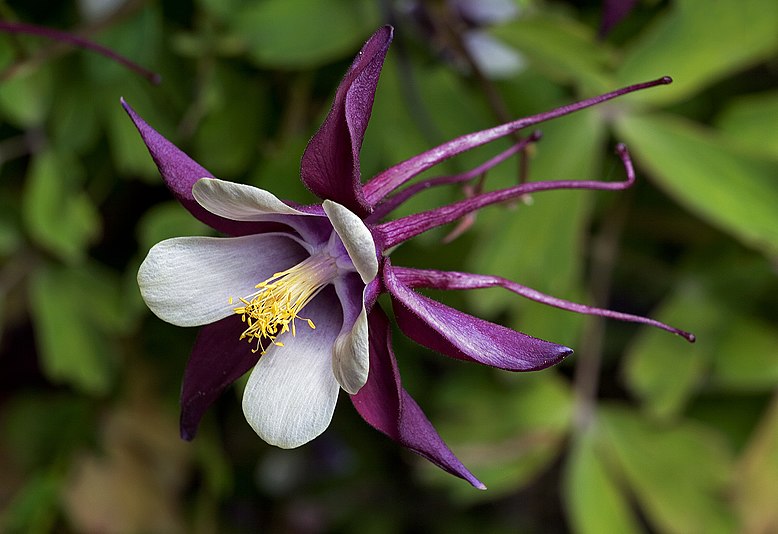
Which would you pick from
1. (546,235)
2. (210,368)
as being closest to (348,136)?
(210,368)

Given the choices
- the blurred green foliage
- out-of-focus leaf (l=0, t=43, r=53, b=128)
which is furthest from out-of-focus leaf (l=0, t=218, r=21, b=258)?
out-of-focus leaf (l=0, t=43, r=53, b=128)

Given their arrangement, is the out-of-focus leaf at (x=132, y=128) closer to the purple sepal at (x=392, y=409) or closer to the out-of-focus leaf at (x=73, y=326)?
the out-of-focus leaf at (x=73, y=326)

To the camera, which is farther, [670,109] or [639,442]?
[639,442]

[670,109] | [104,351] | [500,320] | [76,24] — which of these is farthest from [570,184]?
[104,351]

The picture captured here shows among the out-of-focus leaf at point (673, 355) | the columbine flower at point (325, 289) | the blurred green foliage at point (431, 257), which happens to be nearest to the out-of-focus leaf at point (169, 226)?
the blurred green foliage at point (431, 257)

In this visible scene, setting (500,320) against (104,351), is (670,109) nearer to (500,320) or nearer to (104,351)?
(500,320)

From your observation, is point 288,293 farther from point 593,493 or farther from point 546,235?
point 593,493
